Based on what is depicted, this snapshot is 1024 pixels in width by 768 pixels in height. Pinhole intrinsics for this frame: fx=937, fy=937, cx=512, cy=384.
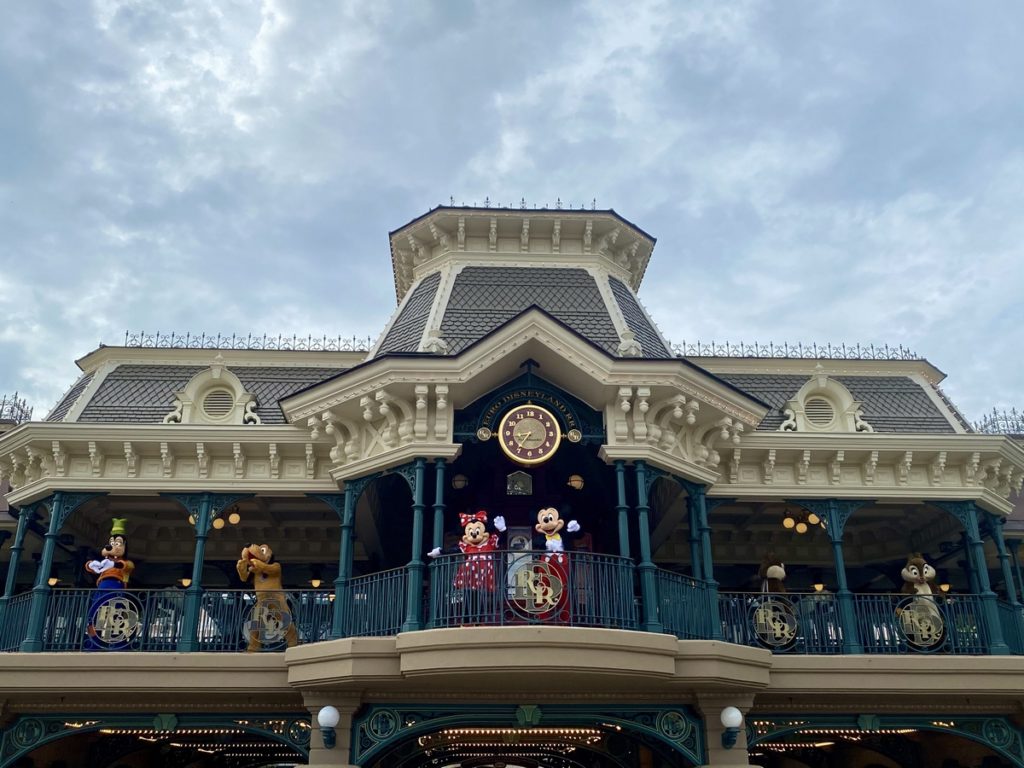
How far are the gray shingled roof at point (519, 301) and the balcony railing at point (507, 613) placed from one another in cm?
435

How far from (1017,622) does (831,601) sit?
10.8 feet

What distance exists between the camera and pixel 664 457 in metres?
14.2

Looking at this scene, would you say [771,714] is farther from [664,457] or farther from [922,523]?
[922,523]

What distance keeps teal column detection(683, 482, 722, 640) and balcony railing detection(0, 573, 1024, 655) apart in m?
0.03

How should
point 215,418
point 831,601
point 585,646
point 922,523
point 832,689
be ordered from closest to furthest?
point 585,646
point 832,689
point 831,601
point 215,418
point 922,523

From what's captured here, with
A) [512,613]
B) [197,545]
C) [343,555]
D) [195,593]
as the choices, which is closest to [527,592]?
[512,613]

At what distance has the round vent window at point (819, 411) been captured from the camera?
55.4 feet

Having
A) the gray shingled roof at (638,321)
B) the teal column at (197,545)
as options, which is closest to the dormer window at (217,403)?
the teal column at (197,545)

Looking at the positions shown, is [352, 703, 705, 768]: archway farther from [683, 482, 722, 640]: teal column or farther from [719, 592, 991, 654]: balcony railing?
[719, 592, 991, 654]: balcony railing

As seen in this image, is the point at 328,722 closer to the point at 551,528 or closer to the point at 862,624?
the point at 551,528

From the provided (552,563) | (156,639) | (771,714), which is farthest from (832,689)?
(156,639)

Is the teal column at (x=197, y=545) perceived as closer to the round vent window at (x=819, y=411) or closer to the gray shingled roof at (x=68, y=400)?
the gray shingled roof at (x=68, y=400)

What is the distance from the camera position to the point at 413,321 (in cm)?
1709

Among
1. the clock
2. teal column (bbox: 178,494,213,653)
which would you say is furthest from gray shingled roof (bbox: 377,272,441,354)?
teal column (bbox: 178,494,213,653)
